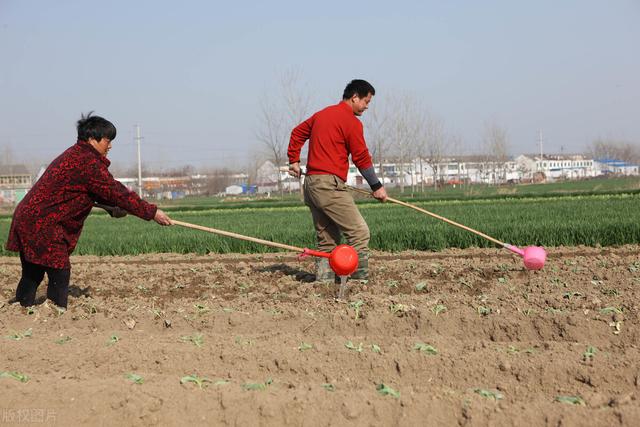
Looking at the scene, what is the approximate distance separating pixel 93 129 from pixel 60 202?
616 mm

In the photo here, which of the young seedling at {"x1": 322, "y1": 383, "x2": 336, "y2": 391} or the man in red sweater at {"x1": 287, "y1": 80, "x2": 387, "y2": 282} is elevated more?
the man in red sweater at {"x1": 287, "y1": 80, "x2": 387, "y2": 282}

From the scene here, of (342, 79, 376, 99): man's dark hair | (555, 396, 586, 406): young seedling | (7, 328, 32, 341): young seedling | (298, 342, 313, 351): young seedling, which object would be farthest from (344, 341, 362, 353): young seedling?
(342, 79, 376, 99): man's dark hair

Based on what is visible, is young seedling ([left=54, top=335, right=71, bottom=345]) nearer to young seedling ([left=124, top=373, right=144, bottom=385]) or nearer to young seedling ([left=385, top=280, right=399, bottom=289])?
young seedling ([left=124, top=373, right=144, bottom=385])

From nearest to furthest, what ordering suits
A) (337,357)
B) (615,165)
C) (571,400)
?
(571,400), (337,357), (615,165)

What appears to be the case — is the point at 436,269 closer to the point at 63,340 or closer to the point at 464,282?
the point at 464,282

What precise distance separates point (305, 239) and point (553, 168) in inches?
4949

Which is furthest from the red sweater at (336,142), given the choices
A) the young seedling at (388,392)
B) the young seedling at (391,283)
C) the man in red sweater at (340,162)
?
the young seedling at (388,392)

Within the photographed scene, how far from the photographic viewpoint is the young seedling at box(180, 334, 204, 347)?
4.35 metres

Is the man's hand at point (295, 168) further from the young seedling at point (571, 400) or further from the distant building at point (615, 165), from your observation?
the distant building at point (615, 165)

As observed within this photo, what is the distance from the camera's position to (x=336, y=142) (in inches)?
275

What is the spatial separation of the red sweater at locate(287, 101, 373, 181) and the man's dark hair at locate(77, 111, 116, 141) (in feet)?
6.44

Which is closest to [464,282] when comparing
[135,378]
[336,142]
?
[336,142]

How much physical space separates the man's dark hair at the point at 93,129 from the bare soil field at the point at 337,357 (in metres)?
1.38

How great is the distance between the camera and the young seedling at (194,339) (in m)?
4.35
